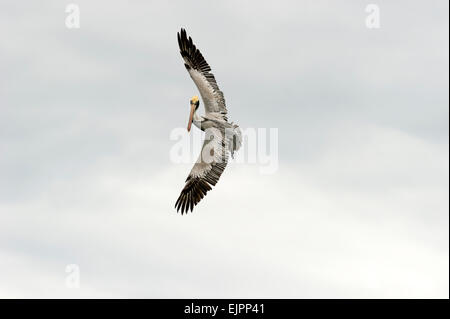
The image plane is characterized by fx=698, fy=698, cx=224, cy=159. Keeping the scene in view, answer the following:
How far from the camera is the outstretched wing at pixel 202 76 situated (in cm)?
3009

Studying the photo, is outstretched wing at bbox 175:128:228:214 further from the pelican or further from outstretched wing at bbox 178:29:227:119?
outstretched wing at bbox 178:29:227:119

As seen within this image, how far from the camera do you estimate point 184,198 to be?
29.8m

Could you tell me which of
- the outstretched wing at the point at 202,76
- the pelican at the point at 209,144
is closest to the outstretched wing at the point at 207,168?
the pelican at the point at 209,144

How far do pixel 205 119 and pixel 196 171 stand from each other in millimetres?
2226

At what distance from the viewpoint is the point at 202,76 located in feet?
102

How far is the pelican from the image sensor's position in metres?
29.1

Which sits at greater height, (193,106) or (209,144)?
(193,106)

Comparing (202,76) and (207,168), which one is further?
(202,76)

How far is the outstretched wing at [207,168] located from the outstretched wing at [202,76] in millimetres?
1343

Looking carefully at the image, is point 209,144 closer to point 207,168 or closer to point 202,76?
point 207,168

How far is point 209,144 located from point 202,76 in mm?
3635

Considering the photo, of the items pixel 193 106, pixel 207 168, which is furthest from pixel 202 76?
pixel 207 168
